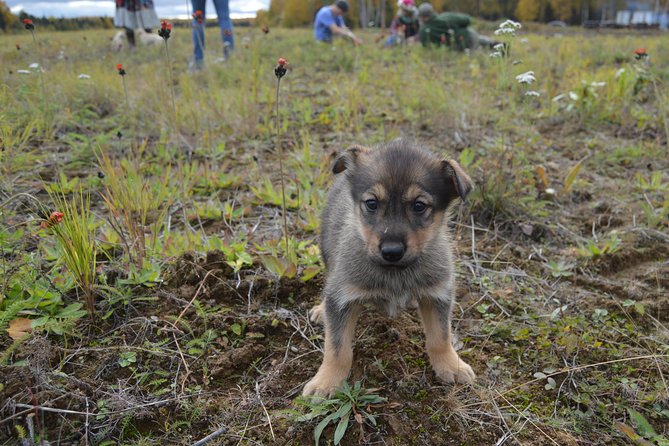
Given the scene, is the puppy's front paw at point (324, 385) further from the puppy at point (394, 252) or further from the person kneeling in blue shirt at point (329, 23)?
the person kneeling in blue shirt at point (329, 23)

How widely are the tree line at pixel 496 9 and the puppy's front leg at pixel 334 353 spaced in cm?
3852

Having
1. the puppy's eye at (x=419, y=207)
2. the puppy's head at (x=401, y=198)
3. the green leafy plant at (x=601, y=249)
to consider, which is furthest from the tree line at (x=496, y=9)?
the puppy's eye at (x=419, y=207)

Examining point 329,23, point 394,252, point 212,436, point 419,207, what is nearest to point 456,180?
point 419,207

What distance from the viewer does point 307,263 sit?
336 cm

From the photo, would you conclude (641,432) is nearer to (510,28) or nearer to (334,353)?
(334,353)

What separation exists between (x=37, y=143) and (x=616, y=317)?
5.85 metres

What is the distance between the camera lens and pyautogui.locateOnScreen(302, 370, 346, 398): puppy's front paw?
2.40 metres

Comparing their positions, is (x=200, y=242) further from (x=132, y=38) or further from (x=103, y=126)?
(x=132, y=38)

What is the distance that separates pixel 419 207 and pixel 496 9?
49372mm

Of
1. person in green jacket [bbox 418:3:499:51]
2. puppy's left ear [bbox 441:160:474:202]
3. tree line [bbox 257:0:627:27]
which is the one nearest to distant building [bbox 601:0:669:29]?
tree line [bbox 257:0:627:27]

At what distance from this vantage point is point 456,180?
8.30 feet

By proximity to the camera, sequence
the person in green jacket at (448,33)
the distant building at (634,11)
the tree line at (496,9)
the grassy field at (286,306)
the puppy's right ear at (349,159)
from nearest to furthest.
Answer: the grassy field at (286,306)
the puppy's right ear at (349,159)
the person in green jacket at (448,33)
the distant building at (634,11)
the tree line at (496,9)

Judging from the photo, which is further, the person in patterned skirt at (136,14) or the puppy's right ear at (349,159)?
the person in patterned skirt at (136,14)

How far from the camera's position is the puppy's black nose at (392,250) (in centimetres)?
225
